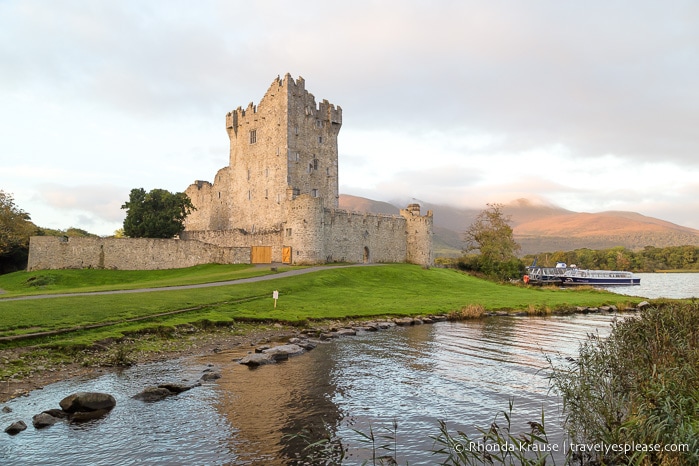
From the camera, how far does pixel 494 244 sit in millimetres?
75688

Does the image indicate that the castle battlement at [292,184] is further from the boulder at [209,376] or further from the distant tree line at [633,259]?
the distant tree line at [633,259]

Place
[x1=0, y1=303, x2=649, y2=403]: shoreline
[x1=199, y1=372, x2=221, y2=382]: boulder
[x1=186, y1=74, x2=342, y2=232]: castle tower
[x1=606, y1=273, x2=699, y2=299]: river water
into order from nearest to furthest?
[x1=0, y1=303, x2=649, y2=403]: shoreline < [x1=199, y1=372, x2=221, y2=382]: boulder < [x1=606, y1=273, x2=699, y2=299]: river water < [x1=186, y1=74, x2=342, y2=232]: castle tower

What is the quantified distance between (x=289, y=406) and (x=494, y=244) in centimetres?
6760

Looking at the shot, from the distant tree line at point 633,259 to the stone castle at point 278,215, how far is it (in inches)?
4018

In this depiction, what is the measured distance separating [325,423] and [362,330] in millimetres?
14438

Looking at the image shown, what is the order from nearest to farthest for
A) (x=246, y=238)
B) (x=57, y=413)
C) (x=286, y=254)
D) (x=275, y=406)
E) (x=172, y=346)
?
(x=57, y=413)
(x=275, y=406)
(x=172, y=346)
(x=286, y=254)
(x=246, y=238)

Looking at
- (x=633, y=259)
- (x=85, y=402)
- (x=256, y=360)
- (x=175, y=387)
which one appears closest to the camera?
(x=85, y=402)

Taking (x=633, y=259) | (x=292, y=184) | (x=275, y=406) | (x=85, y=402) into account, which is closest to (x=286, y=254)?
(x=292, y=184)

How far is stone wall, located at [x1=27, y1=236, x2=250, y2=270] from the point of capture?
52.6m

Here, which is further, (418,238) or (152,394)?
(418,238)

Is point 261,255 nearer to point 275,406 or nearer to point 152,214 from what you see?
point 152,214

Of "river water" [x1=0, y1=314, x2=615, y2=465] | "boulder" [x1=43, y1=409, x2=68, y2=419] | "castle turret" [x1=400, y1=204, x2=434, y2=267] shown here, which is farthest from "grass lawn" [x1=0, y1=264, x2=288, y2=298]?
"boulder" [x1=43, y1=409, x2=68, y2=419]

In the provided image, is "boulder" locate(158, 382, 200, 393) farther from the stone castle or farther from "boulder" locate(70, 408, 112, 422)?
the stone castle

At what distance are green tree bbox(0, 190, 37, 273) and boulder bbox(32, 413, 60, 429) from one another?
178 ft
